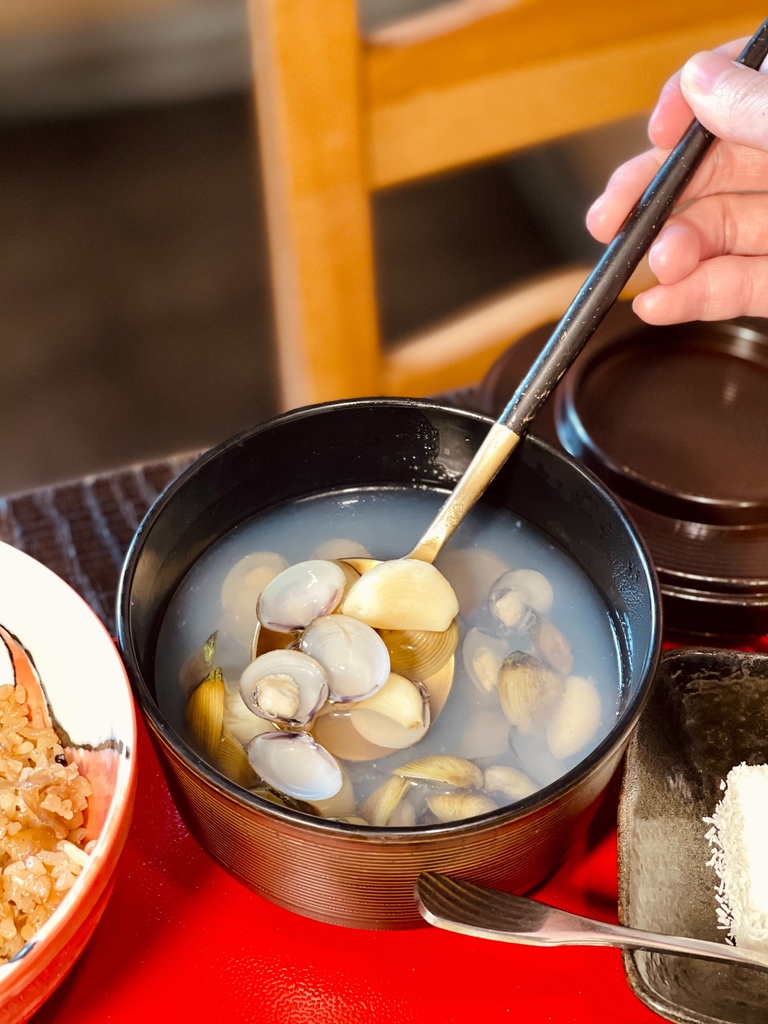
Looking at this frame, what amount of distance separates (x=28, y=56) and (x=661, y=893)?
3.05 meters

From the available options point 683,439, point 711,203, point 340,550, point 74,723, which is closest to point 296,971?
point 74,723

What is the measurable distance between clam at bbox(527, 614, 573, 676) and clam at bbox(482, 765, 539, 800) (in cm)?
10

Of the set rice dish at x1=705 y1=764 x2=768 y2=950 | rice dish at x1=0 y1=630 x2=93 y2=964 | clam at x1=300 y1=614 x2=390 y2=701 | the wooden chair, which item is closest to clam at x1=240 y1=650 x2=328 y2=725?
clam at x1=300 y1=614 x2=390 y2=701

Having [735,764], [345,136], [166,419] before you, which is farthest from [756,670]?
[166,419]

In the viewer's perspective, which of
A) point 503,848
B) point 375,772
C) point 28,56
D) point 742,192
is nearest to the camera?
point 503,848

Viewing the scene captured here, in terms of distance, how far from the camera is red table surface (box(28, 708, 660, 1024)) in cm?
67

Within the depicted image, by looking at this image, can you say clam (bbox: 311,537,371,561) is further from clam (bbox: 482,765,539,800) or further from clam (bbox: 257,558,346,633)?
clam (bbox: 482,765,539,800)

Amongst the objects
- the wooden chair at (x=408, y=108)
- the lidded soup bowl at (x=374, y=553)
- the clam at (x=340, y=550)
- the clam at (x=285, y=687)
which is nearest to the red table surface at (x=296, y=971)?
the lidded soup bowl at (x=374, y=553)

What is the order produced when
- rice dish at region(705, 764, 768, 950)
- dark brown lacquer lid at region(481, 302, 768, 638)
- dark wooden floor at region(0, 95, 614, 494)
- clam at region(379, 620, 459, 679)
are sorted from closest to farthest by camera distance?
rice dish at region(705, 764, 768, 950), clam at region(379, 620, 459, 679), dark brown lacquer lid at region(481, 302, 768, 638), dark wooden floor at region(0, 95, 614, 494)

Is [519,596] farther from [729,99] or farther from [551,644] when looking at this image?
[729,99]

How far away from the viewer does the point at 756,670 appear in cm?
76

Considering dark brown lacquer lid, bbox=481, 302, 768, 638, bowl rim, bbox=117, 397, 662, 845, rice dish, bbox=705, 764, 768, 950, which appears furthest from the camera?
dark brown lacquer lid, bbox=481, 302, 768, 638

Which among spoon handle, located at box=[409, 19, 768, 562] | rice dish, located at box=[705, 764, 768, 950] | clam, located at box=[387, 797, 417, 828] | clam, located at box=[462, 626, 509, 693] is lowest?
rice dish, located at box=[705, 764, 768, 950]

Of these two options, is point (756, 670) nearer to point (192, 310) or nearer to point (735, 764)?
point (735, 764)
